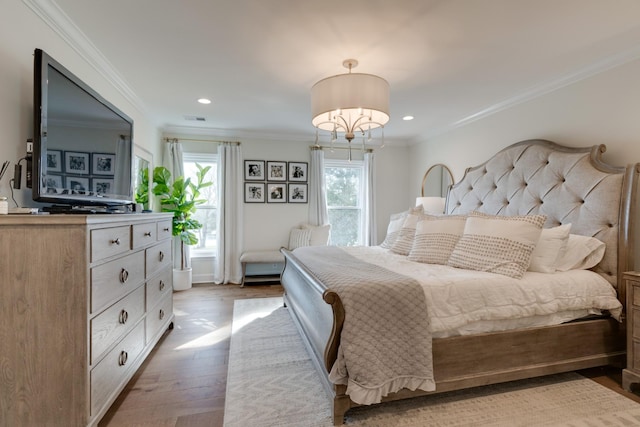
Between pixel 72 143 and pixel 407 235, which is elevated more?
pixel 72 143

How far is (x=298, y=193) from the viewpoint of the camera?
5.19 metres

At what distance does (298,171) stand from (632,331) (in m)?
4.28

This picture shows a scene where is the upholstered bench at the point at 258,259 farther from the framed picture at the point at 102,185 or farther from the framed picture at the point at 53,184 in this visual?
→ the framed picture at the point at 53,184

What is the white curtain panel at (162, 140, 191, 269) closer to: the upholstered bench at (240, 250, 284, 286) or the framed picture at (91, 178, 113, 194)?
the upholstered bench at (240, 250, 284, 286)

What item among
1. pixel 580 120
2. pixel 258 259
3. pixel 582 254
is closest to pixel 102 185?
pixel 258 259

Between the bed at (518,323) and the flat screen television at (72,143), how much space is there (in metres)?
1.57

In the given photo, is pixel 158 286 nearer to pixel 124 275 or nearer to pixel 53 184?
pixel 124 275

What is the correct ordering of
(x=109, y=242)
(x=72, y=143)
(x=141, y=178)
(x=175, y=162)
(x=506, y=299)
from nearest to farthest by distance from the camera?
(x=109, y=242), (x=72, y=143), (x=506, y=299), (x=141, y=178), (x=175, y=162)

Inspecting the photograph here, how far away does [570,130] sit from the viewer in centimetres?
277

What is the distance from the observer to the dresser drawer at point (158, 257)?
2342 mm

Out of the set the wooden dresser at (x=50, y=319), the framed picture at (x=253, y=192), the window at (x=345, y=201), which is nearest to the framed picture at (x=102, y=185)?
the wooden dresser at (x=50, y=319)

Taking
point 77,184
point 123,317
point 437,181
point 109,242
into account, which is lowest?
point 123,317

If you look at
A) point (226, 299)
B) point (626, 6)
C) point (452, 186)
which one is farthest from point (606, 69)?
point (226, 299)

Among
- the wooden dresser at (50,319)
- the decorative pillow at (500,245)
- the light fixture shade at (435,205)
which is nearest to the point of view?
the wooden dresser at (50,319)
